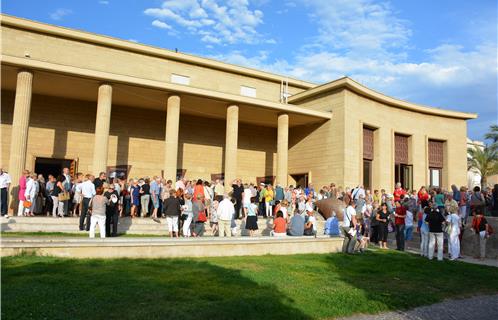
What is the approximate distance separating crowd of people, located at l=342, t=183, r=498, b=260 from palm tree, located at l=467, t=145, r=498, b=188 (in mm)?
20456

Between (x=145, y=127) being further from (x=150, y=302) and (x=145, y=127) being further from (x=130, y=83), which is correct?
(x=150, y=302)

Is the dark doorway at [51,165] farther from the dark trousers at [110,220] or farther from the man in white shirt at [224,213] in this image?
the man in white shirt at [224,213]

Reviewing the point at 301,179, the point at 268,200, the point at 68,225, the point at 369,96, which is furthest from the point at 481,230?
the point at 301,179

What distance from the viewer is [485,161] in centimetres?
3656

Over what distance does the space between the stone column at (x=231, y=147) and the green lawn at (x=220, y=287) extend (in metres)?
11.2

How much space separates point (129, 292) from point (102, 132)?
45.5 ft

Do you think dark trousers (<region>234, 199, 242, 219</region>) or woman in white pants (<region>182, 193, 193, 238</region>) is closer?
woman in white pants (<region>182, 193, 193, 238</region>)

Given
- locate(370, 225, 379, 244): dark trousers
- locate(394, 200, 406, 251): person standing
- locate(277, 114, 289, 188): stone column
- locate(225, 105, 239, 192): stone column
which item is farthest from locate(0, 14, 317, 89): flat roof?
locate(394, 200, 406, 251): person standing

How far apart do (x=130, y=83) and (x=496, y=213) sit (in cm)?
1784

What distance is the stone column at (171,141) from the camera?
2020 cm

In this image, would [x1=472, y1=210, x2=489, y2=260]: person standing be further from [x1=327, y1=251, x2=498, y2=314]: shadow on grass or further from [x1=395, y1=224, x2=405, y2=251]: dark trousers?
[x1=395, y1=224, x2=405, y2=251]: dark trousers

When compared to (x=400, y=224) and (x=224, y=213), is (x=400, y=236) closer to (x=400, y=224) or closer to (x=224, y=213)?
(x=400, y=224)

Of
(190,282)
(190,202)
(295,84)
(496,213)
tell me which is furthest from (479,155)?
(190,282)

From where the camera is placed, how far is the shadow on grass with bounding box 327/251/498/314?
7.45 m
